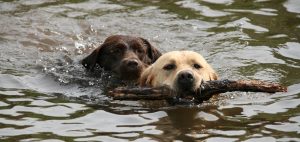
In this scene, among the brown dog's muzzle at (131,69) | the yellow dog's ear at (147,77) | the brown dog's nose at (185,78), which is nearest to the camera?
the brown dog's nose at (185,78)

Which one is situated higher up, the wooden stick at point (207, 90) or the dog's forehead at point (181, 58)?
the dog's forehead at point (181, 58)

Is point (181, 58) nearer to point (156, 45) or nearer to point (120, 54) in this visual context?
point (120, 54)

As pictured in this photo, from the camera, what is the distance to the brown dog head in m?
9.53

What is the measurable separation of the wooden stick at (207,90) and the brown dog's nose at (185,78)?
19 cm

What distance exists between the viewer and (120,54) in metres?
9.73

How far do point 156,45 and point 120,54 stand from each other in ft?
5.28

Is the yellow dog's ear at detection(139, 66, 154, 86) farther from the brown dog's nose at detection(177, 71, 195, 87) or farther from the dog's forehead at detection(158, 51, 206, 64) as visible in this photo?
the brown dog's nose at detection(177, 71, 195, 87)

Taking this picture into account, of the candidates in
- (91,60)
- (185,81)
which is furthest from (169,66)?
(91,60)

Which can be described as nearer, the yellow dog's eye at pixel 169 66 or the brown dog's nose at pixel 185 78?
the brown dog's nose at pixel 185 78

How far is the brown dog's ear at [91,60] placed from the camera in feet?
32.5

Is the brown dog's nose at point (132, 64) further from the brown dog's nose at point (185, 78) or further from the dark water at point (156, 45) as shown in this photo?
the brown dog's nose at point (185, 78)

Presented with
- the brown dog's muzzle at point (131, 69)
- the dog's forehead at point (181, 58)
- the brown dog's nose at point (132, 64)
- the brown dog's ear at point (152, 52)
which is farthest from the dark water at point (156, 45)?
the brown dog's ear at point (152, 52)

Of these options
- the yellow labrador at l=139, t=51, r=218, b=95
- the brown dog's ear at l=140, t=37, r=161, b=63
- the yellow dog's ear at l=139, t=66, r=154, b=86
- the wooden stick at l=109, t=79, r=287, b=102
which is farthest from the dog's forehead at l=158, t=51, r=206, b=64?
the brown dog's ear at l=140, t=37, r=161, b=63

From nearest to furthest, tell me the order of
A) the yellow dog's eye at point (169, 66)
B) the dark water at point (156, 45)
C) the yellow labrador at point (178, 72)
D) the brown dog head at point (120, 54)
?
the dark water at point (156, 45) < the yellow labrador at point (178, 72) < the yellow dog's eye at point (169, 66) < the brown dog head at point (120, 54)
